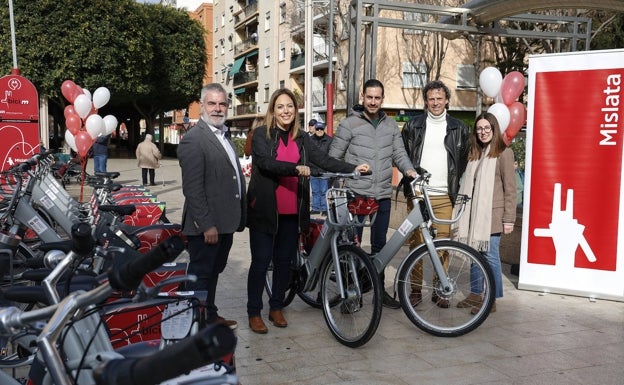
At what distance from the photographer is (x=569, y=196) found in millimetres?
5539

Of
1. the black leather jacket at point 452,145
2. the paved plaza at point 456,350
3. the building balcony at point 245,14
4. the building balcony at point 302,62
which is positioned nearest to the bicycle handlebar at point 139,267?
the paved plaza at point 456,350

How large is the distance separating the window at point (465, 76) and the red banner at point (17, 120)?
24.9 meters

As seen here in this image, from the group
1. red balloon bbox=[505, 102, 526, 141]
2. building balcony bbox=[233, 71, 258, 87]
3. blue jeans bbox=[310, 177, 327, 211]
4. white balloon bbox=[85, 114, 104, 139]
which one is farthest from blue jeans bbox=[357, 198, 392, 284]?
building balcony bbox=[233, 71, 258, 87]

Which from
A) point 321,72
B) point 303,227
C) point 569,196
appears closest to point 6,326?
point 303,227

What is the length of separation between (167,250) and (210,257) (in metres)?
2.64

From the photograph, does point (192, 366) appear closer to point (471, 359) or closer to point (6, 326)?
point (6, 326)

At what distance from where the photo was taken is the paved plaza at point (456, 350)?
3627mm

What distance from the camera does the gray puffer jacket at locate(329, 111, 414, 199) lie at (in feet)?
16.3

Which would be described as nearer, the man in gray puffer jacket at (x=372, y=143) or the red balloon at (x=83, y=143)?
the man in gray puffer jacket at (x=372, y=143)

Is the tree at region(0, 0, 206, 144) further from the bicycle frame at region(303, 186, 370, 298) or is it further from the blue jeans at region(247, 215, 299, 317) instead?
the bicycle frame at region(303, 186, 370, 298)

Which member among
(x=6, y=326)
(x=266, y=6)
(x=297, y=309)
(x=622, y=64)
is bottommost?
(x=297, y=309)

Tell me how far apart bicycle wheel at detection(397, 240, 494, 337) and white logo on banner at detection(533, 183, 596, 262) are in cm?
157

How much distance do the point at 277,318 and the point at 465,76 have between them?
2809 cm

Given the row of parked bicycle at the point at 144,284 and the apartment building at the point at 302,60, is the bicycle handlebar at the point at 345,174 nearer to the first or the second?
the row of parked bicycle at the point at 144,284
